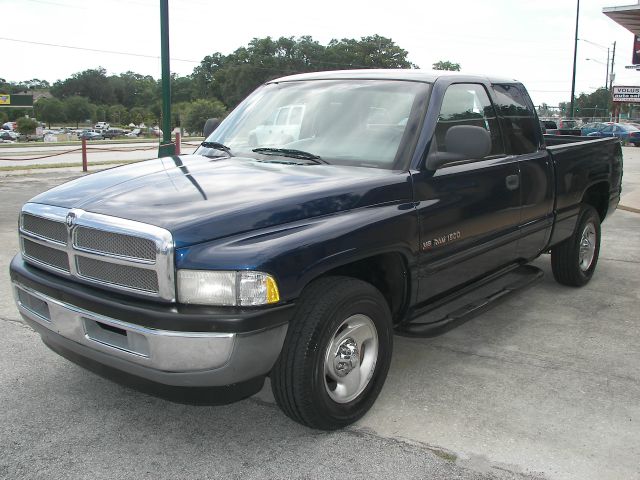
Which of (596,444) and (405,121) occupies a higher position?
(405,121)

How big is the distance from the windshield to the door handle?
0.96 meters

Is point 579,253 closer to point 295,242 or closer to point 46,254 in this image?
point 295,242

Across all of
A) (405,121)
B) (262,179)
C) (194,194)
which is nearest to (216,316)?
(194,194)

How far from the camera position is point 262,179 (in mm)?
3322

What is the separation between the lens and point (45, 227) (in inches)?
124

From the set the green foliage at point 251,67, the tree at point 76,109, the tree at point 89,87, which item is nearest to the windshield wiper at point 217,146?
the green foliage at point 251,67

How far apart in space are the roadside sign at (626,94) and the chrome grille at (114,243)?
184 feet

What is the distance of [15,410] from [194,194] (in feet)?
5.30

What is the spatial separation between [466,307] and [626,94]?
54963mm

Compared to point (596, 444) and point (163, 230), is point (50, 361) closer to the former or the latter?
point (163, 230)

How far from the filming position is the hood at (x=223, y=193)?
278cm

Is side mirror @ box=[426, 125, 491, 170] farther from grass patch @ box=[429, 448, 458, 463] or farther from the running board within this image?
grass patch @ box=[429, 448, 458, 463]

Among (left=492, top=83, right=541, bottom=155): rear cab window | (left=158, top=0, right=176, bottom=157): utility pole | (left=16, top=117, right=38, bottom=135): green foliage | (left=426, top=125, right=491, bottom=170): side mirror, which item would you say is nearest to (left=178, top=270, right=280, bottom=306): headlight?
(left=426, top=125, right=491, bottom=170): side mirror

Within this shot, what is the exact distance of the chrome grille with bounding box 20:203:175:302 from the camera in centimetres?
265
